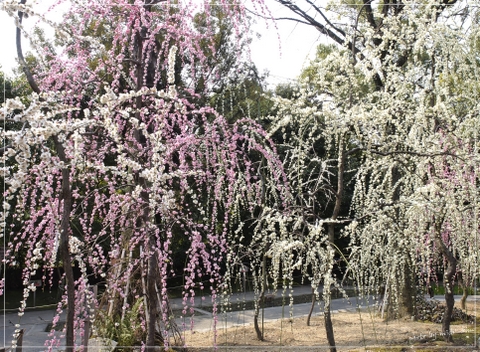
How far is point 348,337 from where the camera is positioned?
451 centimetres

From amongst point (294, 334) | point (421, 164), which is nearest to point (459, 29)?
point (421, 164)

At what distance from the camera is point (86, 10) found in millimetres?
2594

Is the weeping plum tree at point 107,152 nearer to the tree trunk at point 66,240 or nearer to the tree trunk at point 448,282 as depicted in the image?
the tree trunk at point 66,240

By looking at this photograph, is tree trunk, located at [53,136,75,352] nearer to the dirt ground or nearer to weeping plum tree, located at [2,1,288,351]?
weeping plum tree, located at [2,1,288,351]

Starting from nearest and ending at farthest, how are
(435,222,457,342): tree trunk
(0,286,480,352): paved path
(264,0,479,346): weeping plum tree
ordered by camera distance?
(264,0,479,346): weeping plum tree
(435,222,457,342): tree trunk
(0,286,480,352): paved path

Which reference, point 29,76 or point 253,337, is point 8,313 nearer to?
point 253,337

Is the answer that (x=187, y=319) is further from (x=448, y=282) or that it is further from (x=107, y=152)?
(x=107, y=152)

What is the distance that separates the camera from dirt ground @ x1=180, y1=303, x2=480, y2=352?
3.70 m

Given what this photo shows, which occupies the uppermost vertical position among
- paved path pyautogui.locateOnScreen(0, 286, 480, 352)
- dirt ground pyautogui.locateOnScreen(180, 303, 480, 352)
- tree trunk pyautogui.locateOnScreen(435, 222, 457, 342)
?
tree trunk pyautogui.locateOnScreen(435, 222, 457, 342)

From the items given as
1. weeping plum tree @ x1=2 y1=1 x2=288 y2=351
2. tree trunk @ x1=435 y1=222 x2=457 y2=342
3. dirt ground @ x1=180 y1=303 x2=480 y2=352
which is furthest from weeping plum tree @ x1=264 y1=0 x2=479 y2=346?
weeping plum tree @ x1=2 y1=1 x2=288 y2=351

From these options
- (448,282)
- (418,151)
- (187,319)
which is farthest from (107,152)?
(187,319)

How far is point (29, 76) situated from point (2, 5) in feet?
0.95

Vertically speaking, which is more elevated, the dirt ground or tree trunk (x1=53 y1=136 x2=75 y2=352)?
tree trunk (x1=53 y1=136 x2=75 y2=352)

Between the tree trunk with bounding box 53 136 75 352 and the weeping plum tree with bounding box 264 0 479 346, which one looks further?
the weeping plum tree with bounding box 264 0 479 346
